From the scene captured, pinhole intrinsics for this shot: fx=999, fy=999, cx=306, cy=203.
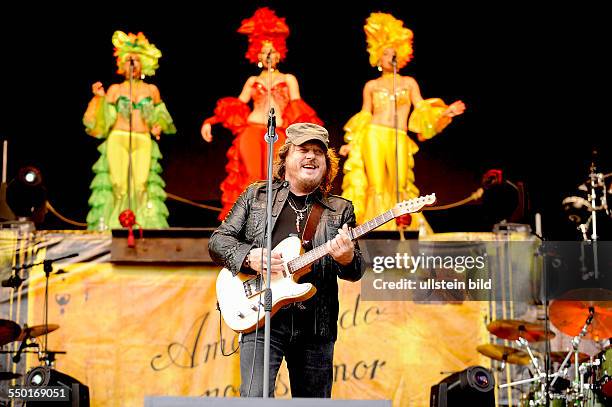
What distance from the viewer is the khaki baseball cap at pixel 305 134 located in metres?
4.64

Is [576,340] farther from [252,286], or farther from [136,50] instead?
[136,50]

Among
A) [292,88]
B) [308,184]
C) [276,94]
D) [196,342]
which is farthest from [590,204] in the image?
[308,184]

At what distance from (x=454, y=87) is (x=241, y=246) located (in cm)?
557

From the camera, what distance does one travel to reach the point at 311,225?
464 cm

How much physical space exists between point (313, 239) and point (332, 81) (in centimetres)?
554

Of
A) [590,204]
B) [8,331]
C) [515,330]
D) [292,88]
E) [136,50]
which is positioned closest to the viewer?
[8,331]

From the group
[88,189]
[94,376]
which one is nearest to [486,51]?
[88,189]

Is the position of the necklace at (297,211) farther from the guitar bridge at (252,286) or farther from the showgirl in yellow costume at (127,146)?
the showgirl in yellow costume at (127,146)

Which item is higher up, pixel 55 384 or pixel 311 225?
pixel 311 225

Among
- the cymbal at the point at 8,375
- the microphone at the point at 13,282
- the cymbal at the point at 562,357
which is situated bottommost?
the cymbal at the point at 8,375

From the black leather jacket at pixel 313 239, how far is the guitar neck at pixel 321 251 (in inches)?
3.1

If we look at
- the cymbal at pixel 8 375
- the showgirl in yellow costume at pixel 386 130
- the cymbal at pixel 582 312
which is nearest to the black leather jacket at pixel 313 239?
the cymbal at pixel 582 312

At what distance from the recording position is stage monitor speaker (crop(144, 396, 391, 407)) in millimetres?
3590

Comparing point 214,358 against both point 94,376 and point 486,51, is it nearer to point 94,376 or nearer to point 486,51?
point 94,376
